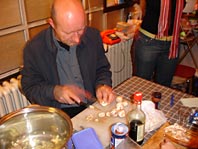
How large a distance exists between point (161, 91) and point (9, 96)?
40.6 inches

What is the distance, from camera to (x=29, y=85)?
4.12 ft

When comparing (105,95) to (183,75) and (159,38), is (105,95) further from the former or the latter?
(183,75)

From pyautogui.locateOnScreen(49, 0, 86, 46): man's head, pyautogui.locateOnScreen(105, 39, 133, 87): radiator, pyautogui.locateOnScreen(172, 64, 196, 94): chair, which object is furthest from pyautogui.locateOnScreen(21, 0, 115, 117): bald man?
pyautogui.locateOnScreen(172, 64, 196, 94): chair

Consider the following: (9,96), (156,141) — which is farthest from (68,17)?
(9,96)

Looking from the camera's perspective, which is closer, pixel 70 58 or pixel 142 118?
pixel 142 118

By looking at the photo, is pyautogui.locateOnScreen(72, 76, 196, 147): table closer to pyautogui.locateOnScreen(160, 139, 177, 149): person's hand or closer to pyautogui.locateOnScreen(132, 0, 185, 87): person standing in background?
pyautogui.locateOnScreen(160, 139, 177, 149): person's hand

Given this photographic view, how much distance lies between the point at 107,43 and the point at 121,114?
128 cm

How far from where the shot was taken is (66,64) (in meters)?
1.34

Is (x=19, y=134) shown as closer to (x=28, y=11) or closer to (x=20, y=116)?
(x=20, y=116)

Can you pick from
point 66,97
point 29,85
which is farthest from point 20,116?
point 29,85

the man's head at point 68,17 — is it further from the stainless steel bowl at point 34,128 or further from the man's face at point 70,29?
the stainless steel bowl at point 34,128

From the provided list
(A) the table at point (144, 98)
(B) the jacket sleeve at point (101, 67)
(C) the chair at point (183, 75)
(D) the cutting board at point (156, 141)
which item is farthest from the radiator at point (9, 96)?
(C) the chair at point (183, 75)

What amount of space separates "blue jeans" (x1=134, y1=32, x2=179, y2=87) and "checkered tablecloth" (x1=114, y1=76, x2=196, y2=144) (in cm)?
39

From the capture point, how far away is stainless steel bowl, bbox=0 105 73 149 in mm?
868
